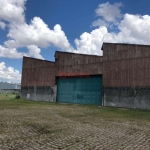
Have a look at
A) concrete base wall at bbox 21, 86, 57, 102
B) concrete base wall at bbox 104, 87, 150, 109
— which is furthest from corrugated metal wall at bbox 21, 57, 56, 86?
concrete base wall at bbox 104, 87, 150, 109

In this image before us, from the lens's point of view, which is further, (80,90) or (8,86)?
(8,86)

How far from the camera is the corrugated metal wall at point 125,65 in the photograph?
24.3 m

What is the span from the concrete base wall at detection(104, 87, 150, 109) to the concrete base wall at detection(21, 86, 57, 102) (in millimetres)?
10036

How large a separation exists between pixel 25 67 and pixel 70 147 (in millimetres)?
33217

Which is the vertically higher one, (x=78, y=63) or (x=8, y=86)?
(x=78, y=63)

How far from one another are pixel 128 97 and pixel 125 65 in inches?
157

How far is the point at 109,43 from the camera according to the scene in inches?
1082

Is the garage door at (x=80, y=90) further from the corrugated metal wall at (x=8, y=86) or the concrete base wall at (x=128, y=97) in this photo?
the corrugated metal wall at (x=8, y=86)

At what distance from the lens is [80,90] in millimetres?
30812

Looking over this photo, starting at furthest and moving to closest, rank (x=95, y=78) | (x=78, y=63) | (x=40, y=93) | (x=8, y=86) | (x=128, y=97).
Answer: (x=8, y=86), (x=40, y=93), (x=78, y=63), (x=95, y=78), (x=128, y=97)

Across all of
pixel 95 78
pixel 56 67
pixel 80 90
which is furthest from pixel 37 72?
pixel 95 78

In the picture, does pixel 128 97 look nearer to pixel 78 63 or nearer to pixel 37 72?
pixel 78 63

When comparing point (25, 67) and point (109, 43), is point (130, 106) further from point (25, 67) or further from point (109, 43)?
point (25, 67)

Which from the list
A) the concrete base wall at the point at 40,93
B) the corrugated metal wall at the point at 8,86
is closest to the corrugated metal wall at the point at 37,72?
the concrete base wall at the point at 40,93
